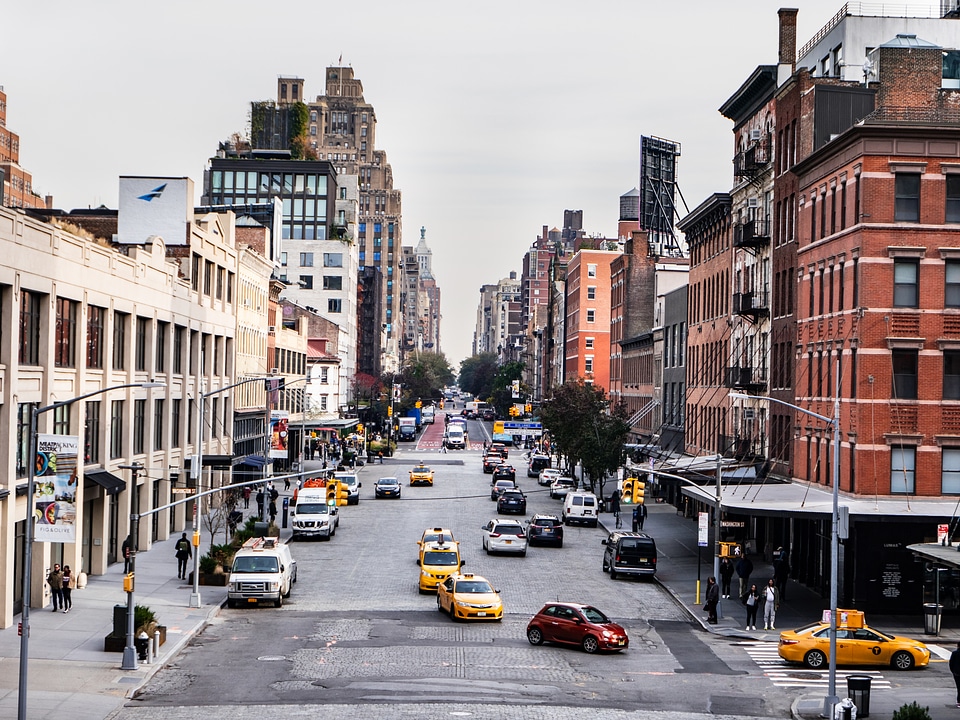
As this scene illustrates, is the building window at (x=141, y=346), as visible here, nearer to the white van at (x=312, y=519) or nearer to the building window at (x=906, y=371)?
the white van at (x=312, y=519)

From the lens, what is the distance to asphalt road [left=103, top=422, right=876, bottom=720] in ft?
99.0

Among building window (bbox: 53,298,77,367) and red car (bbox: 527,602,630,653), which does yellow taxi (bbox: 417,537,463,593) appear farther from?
building window (bbox: 53,298,77,367)

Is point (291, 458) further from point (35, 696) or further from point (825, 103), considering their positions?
point (35, 696)

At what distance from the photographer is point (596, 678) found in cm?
3400

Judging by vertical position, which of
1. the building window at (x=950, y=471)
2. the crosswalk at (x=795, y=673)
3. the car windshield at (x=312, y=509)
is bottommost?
the crosswalk at (x=795, y=673)

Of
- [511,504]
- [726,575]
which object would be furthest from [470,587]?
[511,504]

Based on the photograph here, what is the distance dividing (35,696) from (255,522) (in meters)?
35.1

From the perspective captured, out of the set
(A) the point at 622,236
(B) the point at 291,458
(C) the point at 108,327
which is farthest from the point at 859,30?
(A) the point at 622,236

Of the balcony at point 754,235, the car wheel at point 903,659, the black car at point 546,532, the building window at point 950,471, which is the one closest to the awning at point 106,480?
the black car at point 546,532

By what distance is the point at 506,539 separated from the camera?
2354 inches

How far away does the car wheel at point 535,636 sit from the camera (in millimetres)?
38750

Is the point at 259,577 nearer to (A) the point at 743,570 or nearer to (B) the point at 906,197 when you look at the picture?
(A) the point at 743,570

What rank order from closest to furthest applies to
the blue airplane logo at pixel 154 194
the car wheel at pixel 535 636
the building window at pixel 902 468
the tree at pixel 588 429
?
the car wheel at pixel 535 636
the building window at pixel 902 468
the blue airplane logo at pixel 154 194
the tree at pixel 588 429

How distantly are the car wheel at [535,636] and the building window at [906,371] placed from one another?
1767 cm
